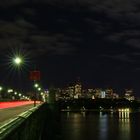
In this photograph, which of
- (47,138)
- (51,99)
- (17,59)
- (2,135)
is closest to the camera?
(2,135)

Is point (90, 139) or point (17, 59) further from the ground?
point (17, 59)

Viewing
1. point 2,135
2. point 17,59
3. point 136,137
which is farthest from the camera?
point 136,137

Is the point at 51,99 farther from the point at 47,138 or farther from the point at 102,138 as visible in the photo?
the point at 47,138

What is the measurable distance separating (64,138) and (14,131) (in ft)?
266

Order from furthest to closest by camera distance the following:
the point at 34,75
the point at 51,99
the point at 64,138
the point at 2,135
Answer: the point at 51,99 < the point at 64,138 < the point at 34,75 < the point at 2,135

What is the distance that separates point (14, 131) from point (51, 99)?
9890cm

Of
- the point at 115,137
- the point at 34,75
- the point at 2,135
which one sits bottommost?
the point at 115,137

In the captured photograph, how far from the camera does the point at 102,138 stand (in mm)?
94750

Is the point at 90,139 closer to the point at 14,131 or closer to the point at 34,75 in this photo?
the point at 34,75

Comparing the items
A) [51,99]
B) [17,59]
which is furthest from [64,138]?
[17,59]

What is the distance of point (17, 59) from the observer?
48.8 metres

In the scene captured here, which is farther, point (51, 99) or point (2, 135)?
point (51, 99)

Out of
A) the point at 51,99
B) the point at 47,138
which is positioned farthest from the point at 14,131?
the point at 51,99

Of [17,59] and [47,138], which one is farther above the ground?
[17,59]
